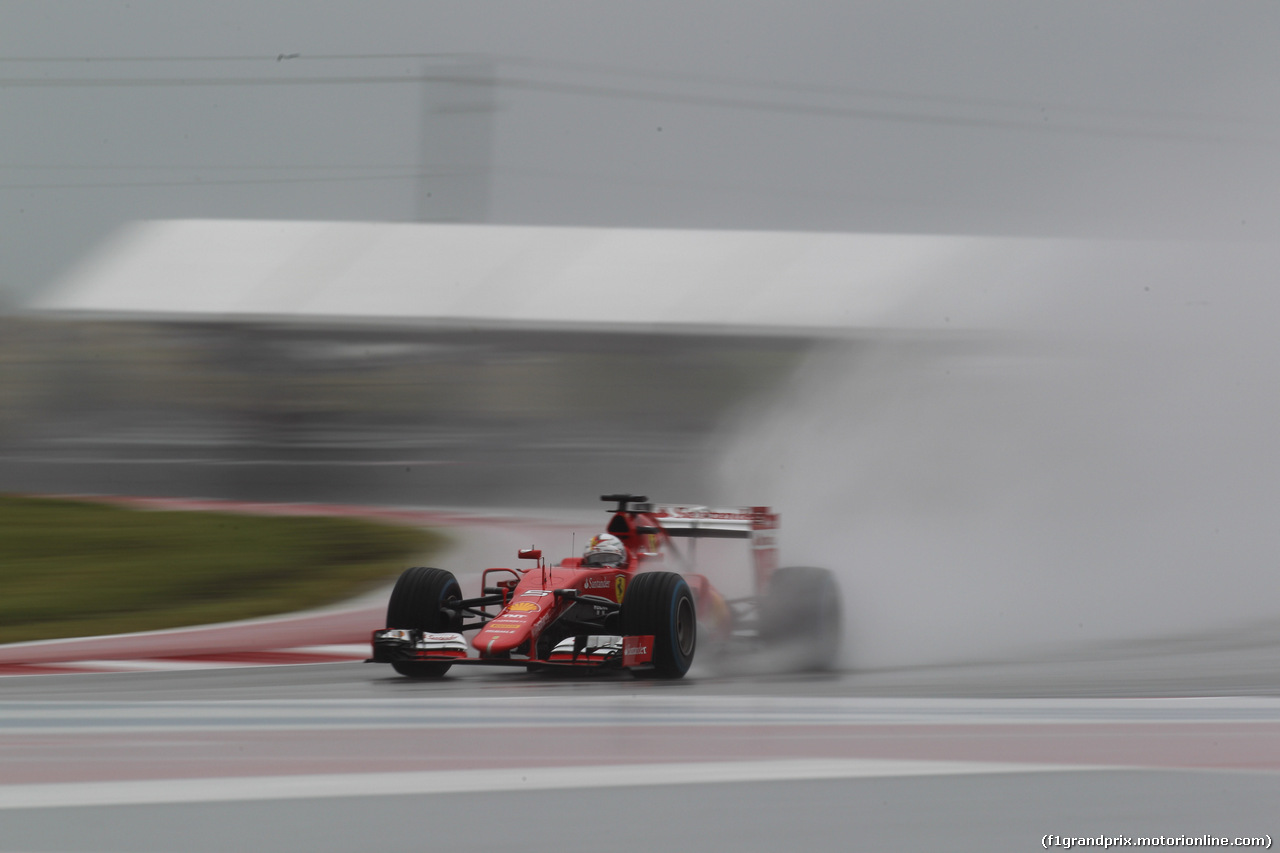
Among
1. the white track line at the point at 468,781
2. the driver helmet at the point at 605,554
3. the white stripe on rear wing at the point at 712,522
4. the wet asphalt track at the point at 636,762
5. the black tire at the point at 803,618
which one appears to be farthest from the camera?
the white stripe on rear wing at the point at 712,522

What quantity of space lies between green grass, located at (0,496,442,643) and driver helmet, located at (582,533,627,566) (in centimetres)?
363

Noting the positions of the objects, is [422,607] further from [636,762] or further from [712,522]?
[636,762]

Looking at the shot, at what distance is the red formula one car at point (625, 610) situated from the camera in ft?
21.5

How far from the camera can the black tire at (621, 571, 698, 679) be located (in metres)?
6.57

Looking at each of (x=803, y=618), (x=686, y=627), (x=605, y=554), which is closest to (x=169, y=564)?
(x=605, y=554)

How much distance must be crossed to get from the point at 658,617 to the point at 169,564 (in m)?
6.59

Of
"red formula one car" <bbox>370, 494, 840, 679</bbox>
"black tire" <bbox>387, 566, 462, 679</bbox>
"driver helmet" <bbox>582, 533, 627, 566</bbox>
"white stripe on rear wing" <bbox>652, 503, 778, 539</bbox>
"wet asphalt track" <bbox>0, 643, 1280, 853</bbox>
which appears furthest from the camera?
"white stripe on rear wing" <bbox>652, 503, 778, 539</bbox>

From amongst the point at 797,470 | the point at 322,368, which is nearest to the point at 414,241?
the point at 322,368

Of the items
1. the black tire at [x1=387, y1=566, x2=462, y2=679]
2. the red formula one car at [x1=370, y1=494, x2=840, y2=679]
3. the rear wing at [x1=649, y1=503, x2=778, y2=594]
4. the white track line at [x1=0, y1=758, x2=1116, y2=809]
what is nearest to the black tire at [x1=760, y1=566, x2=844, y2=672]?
the red formula one car at [x1=370, y1=494, x2=840, y2=679]

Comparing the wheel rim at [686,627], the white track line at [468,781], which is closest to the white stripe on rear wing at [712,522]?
the wheel rim at [686,627]

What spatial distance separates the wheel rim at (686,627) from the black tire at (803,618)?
28.2 inches

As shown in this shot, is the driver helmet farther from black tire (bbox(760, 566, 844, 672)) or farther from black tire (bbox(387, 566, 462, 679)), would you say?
black tire (bbox(760, 566, 844, 672))

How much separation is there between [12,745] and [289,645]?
4059mm

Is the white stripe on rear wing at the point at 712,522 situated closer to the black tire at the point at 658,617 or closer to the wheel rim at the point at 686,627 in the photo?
the wheel rim at the point at 686,627
